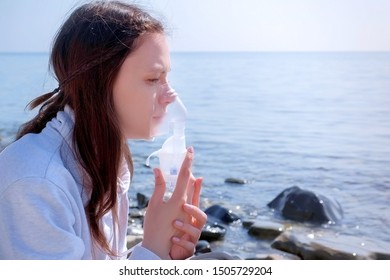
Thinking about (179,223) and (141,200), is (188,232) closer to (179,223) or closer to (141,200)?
(179,223)

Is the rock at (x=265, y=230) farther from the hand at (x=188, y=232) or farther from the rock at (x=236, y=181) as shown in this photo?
the hand at (x=188, y=232)

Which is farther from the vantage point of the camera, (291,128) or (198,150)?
(291,128)

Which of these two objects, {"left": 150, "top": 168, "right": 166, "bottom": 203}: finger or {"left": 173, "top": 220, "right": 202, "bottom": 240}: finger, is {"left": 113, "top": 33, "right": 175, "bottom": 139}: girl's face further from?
{"left": 173, "top": 220, "right": 202, "bottom": 240}: finger

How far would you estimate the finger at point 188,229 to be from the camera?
2.08 metres

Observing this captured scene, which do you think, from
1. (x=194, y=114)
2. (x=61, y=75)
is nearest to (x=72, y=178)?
(x=61, y=75)

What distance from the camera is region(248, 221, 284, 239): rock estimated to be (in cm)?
582

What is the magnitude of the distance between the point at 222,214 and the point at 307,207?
0.88 metres

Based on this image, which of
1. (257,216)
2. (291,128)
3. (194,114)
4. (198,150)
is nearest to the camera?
(257,216)

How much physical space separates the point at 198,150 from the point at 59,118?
7.82 meters

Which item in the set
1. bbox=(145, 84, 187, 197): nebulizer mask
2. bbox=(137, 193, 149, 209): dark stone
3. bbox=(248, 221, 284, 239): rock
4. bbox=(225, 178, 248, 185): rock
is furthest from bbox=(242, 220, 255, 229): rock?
bbox=(145, 84, 187, 197): nebulizer mask

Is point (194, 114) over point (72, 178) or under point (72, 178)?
under

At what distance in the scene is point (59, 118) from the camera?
1994mm
